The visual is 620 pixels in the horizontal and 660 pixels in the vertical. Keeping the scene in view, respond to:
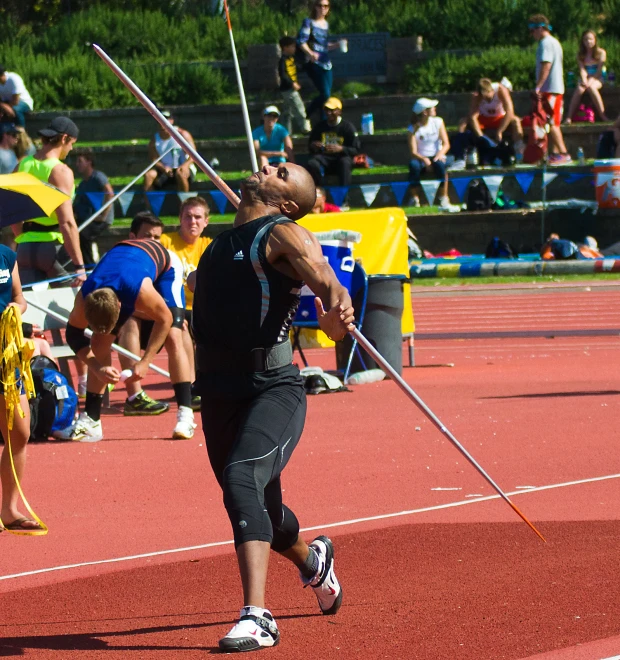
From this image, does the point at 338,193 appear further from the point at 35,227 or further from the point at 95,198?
the point at 35,227

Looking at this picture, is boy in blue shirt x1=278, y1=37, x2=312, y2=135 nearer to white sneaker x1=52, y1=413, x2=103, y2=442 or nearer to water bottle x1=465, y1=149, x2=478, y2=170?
water bottle x1=465, y1=149, x2=478, y2=170

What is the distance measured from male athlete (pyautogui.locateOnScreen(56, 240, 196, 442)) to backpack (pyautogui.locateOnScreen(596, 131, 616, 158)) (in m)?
14.2

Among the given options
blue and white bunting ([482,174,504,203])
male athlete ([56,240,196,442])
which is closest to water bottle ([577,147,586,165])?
blue and white bunting ([482,174,504,203])

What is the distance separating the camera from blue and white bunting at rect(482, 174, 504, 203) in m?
22.3

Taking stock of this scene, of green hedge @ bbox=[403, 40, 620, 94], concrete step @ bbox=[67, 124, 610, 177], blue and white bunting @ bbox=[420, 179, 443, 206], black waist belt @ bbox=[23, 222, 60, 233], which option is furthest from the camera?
green hedge @ bbox=[403, 40, 620, 94]

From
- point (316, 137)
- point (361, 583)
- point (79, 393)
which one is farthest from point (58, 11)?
point (361, 583)

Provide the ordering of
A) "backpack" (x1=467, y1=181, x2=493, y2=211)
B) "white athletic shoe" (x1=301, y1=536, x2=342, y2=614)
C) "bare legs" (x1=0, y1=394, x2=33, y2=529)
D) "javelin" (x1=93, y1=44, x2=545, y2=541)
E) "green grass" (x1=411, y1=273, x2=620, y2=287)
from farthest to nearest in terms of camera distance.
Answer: "backpack" (x1=467, y1=181, x2=493, y2=211)
"green grass" (x1=411, y1=273, x2=620, y2=287)
"bare legs" (x1=0, y1=394, x2=33, y2=529)
"javelin" (x1=93, y1=44, x2=545, y2=541)
"white athletic shoe" (x1=301, y1=536, x2=342, y2=614)

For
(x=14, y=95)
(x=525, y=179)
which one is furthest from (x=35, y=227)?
(x=14, y=95)

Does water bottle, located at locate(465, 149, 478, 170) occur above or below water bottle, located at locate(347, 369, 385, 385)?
below

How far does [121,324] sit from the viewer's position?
9664 mm

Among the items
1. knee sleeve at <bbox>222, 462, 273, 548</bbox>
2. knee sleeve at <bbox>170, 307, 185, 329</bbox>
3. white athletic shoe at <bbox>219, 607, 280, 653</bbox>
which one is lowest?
knee sleeve at <bbox>170, 307, 185, 329</bbox>

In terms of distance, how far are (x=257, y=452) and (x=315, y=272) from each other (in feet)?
2.19

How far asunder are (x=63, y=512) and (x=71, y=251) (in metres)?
4.28

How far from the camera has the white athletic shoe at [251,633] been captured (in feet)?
14.5
